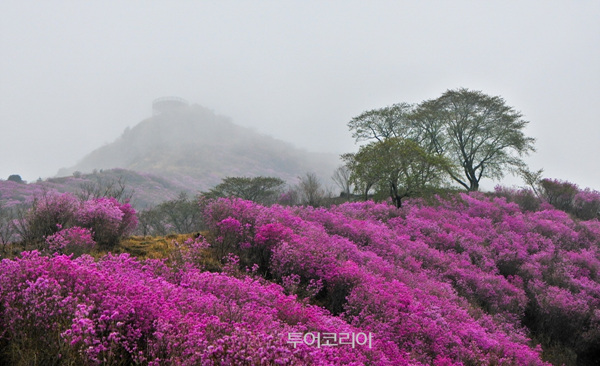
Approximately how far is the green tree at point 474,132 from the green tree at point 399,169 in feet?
43.9

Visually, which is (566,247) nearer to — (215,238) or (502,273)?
(502,273)

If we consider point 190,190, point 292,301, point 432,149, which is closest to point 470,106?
point 432,149

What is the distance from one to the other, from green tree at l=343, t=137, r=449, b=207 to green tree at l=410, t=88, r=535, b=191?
1338cm

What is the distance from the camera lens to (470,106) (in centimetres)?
3269

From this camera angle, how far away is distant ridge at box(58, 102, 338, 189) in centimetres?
11694

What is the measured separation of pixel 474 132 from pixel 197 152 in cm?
11206

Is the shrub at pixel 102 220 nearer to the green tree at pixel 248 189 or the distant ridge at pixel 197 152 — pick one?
the green tree at pixel 248 189

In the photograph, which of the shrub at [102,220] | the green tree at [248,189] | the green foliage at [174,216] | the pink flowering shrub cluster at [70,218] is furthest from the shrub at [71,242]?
the green tree at [248,189]

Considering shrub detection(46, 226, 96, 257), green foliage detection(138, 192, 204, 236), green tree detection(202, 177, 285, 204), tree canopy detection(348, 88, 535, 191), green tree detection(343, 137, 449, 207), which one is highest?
tree canopy detection(348, 88, 535, 191)

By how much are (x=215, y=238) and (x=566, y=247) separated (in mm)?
15372

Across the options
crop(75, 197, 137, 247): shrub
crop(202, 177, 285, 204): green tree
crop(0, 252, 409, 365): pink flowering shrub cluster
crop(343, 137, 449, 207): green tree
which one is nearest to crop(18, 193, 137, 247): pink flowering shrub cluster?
crop(75, 197, 137, 247): shrub

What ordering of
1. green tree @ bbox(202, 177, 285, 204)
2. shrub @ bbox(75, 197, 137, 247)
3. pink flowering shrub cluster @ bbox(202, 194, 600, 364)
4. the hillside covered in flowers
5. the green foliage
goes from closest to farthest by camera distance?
the hillside covered in flowers < pink flowering shrub cluster @ bbox(202, 194, 600, 364) < shrub @ bbox(75, 197, 137, 247) < the green foliage < green tree @ bbox(202, 177, 285, 204)

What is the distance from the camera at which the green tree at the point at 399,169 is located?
19047 mm

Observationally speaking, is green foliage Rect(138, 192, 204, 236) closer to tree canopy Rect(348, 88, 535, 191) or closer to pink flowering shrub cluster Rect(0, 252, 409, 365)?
tree canopy Rect(348, 88, 535, 191)
